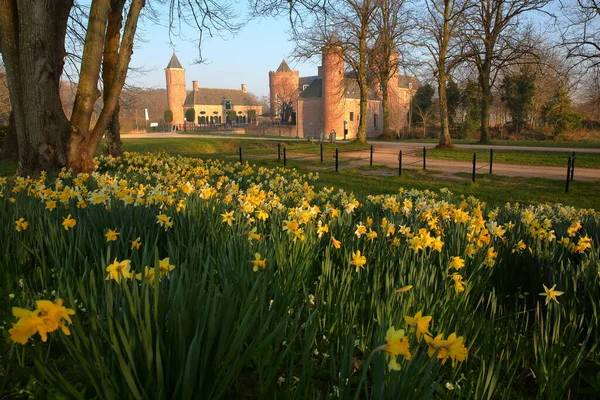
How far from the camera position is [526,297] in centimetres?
303

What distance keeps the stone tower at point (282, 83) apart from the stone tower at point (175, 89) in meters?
17.5

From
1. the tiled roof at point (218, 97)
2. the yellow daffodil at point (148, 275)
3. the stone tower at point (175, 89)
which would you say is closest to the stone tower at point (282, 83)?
the tiled roof at point (218, 97)

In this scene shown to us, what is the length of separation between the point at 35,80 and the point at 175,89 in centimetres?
7676

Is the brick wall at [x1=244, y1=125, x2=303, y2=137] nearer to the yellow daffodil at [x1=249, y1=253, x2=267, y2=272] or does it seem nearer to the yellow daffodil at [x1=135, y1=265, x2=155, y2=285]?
the yellow daffodil at [x1=249, y1=253, x2=267, y2=272]

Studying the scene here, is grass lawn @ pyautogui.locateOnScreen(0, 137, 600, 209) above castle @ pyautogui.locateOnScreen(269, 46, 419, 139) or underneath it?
underneath

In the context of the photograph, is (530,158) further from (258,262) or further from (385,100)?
(258,262)

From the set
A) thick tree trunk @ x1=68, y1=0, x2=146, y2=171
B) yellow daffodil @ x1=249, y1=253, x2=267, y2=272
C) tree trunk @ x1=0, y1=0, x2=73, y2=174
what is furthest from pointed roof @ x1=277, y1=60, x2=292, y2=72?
yellow daffodil @ x1=249, y1=253, x2=267, y2=272

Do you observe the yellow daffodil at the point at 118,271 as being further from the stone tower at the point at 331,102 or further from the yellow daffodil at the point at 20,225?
the stone tower at the point at 331,102

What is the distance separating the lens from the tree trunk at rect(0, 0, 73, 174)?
732 cm

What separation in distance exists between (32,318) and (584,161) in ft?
64.3

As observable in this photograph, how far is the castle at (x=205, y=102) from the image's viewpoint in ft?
263

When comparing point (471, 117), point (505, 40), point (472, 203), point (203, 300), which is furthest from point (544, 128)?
point (203, 300)

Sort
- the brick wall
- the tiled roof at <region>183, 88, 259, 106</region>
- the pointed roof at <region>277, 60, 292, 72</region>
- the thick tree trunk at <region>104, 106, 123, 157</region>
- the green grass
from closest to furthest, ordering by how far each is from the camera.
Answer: the thick tree trunk at <region>104, 106, 123, 157</region> → the green grass → the brick wall → the pointed roof at <region>277, 60, 292, 72</region> → the tiled roof at <region>183, 88, 259, 106</region>

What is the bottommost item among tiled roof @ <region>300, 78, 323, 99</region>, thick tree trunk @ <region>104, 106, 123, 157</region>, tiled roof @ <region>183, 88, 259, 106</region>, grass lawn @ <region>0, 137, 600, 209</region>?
grass lawn @ <region>0, 137, 600, 209</region>
